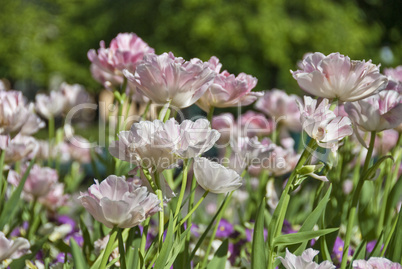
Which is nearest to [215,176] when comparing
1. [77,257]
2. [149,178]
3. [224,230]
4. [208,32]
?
[149,178]

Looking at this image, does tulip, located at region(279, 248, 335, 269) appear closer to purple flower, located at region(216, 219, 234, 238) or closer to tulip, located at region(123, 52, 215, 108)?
tulip, located at region(123, 52, 215, 108)

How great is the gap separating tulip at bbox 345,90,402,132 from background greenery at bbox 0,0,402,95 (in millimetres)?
8092

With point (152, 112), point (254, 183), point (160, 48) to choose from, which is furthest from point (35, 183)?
point (160, 48)

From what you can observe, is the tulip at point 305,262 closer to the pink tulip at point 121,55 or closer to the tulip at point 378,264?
the tulip at point 378,264

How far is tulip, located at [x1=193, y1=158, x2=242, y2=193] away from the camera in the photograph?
68 cm

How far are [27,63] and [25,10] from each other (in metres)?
1.08

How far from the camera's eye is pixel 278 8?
396 inches

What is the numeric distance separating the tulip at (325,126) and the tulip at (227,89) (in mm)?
133

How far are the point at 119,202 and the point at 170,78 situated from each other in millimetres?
181

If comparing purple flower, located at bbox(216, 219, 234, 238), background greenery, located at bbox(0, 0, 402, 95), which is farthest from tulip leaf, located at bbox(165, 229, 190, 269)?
background greenery, located at bbox(0, 0, 402, 95)

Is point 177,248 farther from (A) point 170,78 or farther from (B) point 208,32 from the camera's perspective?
(B) point 208,32

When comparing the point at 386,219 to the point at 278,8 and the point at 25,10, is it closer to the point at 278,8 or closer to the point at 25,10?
the point at 278,8

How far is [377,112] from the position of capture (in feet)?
2.65

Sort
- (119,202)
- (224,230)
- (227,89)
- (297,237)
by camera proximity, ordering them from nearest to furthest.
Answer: (119,202)
(297,237)
(227,89)
(224,230)
